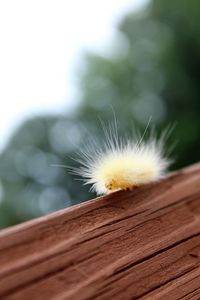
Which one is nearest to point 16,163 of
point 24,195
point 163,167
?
point 24,195

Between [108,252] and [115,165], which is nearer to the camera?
[108,252]

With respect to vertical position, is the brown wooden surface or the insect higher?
the insect

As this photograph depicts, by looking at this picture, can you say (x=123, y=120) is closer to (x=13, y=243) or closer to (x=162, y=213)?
(x=162, y=213)

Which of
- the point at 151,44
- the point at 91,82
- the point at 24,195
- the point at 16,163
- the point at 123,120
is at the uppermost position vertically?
the point at 151,44

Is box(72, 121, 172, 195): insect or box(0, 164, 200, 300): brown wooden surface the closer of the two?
box(0, 164, 200, 300): brown wooden surface
